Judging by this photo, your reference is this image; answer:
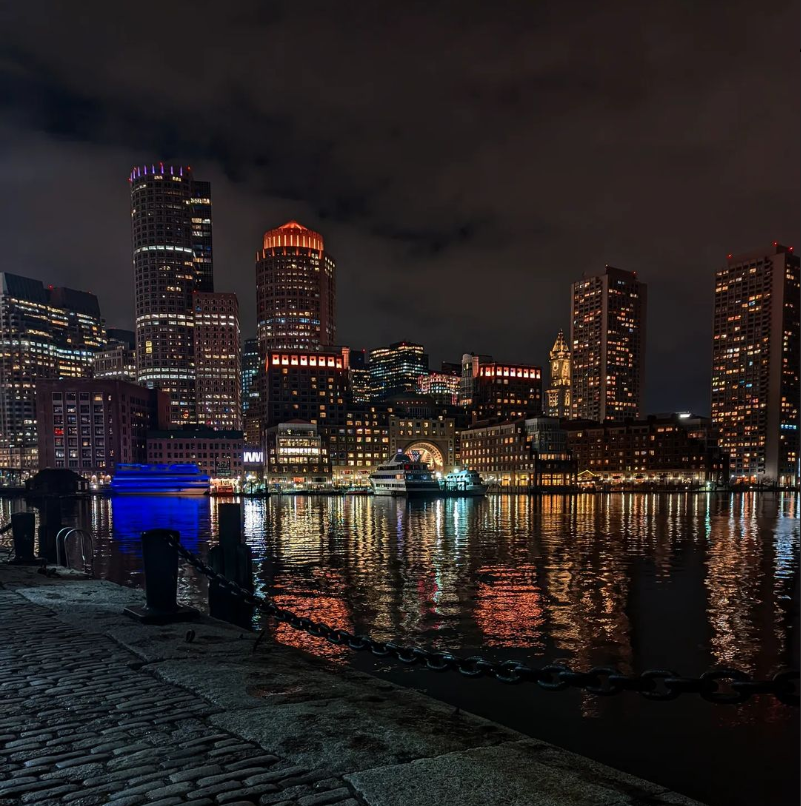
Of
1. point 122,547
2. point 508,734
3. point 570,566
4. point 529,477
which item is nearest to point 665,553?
point 570,566

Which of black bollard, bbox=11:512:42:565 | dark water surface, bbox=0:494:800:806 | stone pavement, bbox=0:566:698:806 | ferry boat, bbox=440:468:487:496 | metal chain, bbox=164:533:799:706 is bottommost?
ferry boat, bbox=440:468:487:496

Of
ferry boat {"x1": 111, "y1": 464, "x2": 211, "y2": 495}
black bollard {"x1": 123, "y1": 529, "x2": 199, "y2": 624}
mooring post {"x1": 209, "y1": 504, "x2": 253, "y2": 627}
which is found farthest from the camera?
ferry boat {"x1": 111, "y1": 464, "x2": 211, "y2": 495}

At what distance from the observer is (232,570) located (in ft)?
46.0

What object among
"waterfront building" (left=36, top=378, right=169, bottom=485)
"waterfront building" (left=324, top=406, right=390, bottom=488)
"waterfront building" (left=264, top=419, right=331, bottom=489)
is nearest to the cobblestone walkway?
"waterfront building" (left=264, top=419, right=331, bottom=489)

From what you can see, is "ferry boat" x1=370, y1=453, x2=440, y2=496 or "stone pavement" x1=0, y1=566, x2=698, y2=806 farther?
"ferry boat" x1=370, y1=453, x2=440, y2=496

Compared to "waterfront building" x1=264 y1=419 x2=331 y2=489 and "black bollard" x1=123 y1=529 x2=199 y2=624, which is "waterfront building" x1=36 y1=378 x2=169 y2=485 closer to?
"waterfront building" x1=264 y1=419 x2=331 y2=489

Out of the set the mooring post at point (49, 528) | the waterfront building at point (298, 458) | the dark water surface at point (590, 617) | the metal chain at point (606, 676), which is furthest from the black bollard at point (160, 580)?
the waterfront building at point (298, 458)

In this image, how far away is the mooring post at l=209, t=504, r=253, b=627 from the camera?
13.7 metres

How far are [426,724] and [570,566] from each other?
2430 centimetres

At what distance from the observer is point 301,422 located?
18488cm

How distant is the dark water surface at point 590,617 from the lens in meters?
9.85

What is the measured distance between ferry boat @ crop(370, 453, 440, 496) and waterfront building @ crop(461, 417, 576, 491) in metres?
46.3

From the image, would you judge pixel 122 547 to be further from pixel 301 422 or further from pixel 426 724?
pixel 301 422

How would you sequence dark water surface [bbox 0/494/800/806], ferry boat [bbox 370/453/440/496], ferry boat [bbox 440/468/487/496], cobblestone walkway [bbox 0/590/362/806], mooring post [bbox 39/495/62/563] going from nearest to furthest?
cobblestone walkway [bbox 0/590/362/806] → dark water surface [bbox 0/494/800/806] → mooring post [bbox 39/495/62/563] → ferry boat [bbox 370/453/440/496] → ferry boat [bbox 440/468/487/496]
